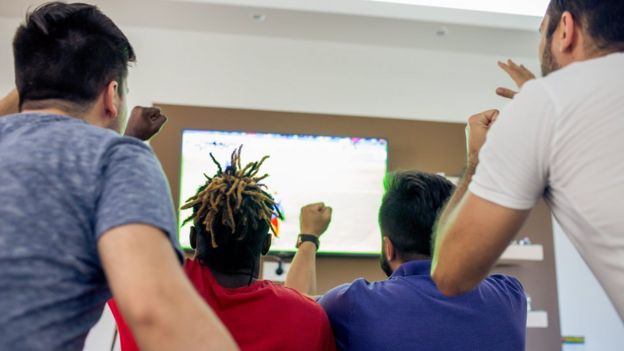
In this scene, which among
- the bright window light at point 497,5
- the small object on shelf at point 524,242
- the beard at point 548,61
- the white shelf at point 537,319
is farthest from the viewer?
the small object on shelf at point 524,242

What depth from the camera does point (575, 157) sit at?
0.97m

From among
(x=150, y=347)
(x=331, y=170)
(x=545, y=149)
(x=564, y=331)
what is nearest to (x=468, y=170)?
(x=545, y=149)

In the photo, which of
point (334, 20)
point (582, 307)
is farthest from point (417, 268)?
point (582, 307)

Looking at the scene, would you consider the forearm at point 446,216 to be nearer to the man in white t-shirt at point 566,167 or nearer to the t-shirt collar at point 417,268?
the man in white t-shirt at point 566,167

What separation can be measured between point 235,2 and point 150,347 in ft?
9.62

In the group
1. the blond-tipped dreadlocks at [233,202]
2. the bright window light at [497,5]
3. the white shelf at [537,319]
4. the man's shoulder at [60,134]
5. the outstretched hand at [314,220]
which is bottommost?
the white shelf at [537,319]

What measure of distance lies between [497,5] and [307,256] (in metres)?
2.56

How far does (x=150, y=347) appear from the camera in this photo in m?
0.78

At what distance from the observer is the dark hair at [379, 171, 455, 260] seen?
5.37 ft

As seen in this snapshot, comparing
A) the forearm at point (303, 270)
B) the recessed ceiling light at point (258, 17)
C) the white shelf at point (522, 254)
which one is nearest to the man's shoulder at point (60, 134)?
the forearm at point (303, 270)

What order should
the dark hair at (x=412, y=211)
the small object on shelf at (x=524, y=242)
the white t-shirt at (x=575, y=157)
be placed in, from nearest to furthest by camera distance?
the white t-shirt at (x=575, y=157), the dark hair at (x=412, y=211), the small object on shelf at (x=524, y=242)

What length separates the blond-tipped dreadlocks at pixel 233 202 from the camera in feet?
4.98

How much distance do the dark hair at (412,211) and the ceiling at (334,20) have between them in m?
2.07

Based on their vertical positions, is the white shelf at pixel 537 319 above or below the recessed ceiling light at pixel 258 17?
below
